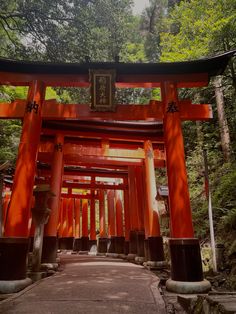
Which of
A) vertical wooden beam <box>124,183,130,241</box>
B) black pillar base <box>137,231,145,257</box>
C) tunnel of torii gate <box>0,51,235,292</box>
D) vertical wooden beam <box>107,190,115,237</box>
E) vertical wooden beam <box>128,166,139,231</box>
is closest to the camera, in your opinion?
tunnel of torii gate <box>0,51,235,292</box>

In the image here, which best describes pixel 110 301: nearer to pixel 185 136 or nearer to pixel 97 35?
pixel 97 35

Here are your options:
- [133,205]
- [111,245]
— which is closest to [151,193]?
[133,205]

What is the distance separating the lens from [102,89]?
842cm

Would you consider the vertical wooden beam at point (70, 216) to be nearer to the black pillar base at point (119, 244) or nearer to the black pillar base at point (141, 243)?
the black pillar base at point (119, 244)

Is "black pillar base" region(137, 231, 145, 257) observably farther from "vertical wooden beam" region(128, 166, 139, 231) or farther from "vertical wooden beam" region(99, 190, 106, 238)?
"vertical wooden beam" region(99, 190, 106, 238)

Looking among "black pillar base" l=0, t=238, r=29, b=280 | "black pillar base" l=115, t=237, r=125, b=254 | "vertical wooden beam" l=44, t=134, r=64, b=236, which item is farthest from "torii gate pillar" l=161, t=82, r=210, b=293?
"black pillar base" l=115, t=237, r=125, b=254

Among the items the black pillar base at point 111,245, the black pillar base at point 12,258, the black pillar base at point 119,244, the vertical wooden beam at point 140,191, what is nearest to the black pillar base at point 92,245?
the black pillar base at point 111,245

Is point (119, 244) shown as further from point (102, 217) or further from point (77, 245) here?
point (77, 245)

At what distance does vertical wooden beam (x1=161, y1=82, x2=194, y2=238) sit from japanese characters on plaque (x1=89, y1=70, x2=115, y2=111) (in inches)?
59.6

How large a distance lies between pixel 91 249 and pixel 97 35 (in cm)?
1657

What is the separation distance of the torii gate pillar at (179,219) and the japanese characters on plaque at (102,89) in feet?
5.10

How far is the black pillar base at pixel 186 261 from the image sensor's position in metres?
6.43

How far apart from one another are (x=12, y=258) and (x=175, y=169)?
4.42 metres

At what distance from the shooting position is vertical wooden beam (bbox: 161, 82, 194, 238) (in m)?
6.90
